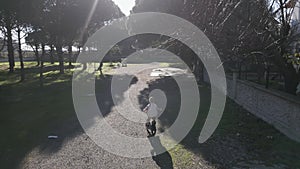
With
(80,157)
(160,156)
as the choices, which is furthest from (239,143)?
(80,157)

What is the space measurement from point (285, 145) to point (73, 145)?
5.40 metres

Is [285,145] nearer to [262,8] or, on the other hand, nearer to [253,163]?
[253,163]

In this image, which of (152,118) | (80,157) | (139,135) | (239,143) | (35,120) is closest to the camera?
(80,157)

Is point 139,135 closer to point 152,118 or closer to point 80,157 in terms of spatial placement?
point 152,118

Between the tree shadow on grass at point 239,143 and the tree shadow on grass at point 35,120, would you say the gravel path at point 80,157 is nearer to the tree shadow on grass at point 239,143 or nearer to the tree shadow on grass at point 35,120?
the tree shadow on grass at point 35,120

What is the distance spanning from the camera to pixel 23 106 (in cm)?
1348

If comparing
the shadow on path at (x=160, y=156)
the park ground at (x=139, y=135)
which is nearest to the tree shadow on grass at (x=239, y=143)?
the park ground at (x=139, y=135)

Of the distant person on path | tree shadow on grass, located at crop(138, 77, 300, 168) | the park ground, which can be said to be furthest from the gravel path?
tree shadow on grass, located at crop(138, 77, 300, 168)

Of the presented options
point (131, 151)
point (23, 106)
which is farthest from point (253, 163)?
point (23, 106)

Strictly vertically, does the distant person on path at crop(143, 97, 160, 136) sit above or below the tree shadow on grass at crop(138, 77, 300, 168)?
above

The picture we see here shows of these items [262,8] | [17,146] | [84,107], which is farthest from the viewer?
[84,107]

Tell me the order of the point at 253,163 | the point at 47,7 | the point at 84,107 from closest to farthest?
1. the point at 253,163
2. the point at 84,107
3. the point at 47,7

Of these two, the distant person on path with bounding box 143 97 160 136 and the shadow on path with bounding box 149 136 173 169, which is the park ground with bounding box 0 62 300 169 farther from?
the distant person on path with bounding box 143 97 160 136

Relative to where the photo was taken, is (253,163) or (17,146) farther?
(17,146)
